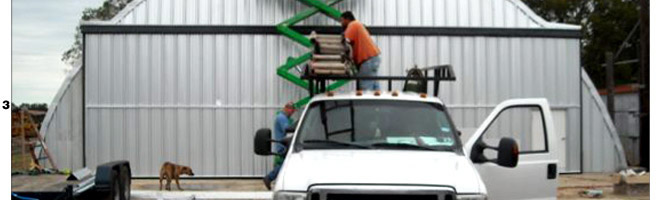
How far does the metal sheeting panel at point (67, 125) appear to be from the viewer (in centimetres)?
1786

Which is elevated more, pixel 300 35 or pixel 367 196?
pixel 300 35

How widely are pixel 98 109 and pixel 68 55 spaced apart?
117ft

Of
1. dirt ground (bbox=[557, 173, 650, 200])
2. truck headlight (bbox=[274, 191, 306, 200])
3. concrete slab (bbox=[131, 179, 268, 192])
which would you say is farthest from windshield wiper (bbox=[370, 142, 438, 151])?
concrete slab (bbox=[131, 179, 268, 192])

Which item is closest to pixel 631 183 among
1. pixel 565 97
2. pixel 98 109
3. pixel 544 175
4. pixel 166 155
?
pixel 565 97

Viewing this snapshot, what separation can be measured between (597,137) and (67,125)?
1266 cm

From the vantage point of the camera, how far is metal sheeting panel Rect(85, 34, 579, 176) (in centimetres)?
1770

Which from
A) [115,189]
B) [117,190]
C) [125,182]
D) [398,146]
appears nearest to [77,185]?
[115,189]

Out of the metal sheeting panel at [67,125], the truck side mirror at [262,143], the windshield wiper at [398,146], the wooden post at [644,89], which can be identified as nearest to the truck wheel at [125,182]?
the truck side mirror at [262,143]

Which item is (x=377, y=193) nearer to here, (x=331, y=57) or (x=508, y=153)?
(x=508, y=153)

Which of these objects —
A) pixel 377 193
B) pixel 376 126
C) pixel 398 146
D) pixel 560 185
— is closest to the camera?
pixel 377 193

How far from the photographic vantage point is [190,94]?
17766 millimetres

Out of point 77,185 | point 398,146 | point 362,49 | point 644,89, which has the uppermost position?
point 362,49

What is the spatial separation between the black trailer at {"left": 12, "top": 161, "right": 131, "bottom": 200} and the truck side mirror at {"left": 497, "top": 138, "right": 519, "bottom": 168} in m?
4.41

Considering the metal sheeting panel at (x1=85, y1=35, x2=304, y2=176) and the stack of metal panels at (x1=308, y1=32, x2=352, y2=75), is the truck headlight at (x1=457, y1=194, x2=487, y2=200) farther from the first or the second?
the metal sheeting panel at (x1=85, y1=35, x2=304, y2=176)
